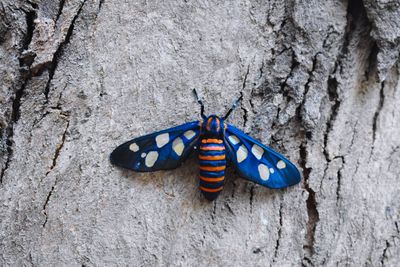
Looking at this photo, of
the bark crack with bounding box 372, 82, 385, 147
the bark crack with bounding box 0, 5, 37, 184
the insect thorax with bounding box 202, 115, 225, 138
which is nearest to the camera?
the bark crack with bounding box 0, 5, 37, 184

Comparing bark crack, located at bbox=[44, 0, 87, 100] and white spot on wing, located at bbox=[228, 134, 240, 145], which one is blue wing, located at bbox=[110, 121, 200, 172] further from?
bark crack, located at bbox=[44, 0, 87, 100]

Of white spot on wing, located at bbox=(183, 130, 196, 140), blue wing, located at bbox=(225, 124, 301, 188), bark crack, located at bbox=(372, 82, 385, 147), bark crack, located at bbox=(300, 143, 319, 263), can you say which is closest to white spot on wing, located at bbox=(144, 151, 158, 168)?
white spot on wing, located at bbox=(183, 130, 196, 140)

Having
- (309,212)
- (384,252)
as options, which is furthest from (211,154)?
(384,252)

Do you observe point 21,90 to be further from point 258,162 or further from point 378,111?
point 378,111

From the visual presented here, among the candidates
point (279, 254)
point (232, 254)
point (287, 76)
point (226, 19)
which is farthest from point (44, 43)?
point (279, 254)

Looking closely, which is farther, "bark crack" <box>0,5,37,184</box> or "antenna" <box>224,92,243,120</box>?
"antenna" <box>224,92,243,120</box>

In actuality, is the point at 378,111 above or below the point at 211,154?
above
